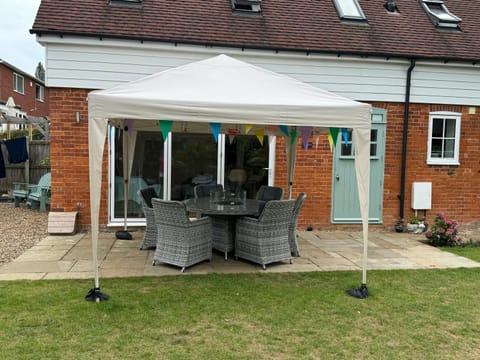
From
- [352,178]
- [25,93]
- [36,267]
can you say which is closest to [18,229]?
[36,267]

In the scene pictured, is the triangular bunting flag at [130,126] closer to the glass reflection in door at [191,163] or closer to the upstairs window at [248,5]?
the glass reflection in door at [191,163]

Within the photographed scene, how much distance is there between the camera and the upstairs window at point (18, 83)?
2403cm

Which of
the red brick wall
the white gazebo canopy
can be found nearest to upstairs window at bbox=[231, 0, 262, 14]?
the red brick wall

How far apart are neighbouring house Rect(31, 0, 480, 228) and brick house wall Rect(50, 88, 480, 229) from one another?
0.07ft

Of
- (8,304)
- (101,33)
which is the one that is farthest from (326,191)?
(8,304)

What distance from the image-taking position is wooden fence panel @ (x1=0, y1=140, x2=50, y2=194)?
1205 cm

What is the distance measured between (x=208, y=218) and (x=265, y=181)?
288cm

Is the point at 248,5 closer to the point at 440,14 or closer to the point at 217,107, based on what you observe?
the point at 440,14

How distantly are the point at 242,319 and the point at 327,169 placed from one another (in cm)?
496

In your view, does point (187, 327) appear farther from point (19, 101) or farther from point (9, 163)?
point (19, 101)

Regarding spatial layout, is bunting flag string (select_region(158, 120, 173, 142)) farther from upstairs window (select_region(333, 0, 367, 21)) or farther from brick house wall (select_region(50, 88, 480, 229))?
upstairs window (select_region(333, 0, 367, 21))

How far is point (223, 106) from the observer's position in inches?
161

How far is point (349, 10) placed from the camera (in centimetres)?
911

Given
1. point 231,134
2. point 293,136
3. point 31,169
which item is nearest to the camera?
point 293,136
